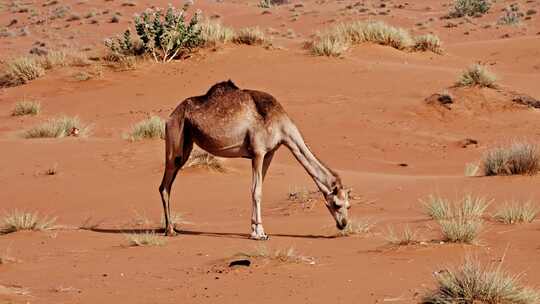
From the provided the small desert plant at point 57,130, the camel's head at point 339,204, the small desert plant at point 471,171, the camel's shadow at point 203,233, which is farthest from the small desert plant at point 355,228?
the small desert plant at point 57,130

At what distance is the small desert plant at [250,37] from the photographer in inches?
1168

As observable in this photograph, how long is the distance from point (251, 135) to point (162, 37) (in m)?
17.9

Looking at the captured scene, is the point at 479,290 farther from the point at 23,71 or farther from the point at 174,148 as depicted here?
the point at 23,71

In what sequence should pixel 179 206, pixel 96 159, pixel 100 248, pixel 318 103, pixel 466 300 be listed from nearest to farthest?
pixel 466 300, pixel 100 248, pixel 179 206, pixel 96 159, pixel 318 103

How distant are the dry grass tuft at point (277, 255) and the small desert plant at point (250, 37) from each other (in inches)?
840

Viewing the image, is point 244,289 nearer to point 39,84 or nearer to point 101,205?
point 101,205

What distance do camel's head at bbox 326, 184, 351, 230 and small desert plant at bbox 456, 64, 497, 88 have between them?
516 inches

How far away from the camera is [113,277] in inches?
332

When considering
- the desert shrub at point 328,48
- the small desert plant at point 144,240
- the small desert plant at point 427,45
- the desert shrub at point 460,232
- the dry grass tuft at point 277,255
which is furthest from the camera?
the small desert plant at point 427,45

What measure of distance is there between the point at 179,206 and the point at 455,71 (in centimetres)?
1500

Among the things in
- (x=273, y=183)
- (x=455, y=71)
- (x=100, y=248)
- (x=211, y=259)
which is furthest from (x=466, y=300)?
(x=455, y=71)

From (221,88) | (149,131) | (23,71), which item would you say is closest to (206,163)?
(149,131)

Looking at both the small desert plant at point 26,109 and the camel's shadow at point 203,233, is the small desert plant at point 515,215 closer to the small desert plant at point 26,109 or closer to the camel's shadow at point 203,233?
the camel's shadow at point 203,233

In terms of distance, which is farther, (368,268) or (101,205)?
(101,205)
